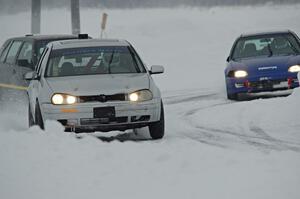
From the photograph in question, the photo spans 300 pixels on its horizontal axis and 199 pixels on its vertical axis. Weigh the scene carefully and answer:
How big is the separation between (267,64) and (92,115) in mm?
6090

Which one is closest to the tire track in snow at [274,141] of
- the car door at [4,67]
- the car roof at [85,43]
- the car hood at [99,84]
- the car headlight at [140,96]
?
the car headlight at [140,96]

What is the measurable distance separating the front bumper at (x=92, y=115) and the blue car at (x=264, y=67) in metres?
5.32

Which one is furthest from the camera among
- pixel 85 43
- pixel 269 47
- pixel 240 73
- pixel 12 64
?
pixel 269 47

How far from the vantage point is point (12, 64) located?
15.7 metres

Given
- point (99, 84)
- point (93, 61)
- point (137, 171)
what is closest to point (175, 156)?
point (137, 171)

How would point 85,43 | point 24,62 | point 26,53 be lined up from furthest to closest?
point 26,53, point 24,62, point 85,43

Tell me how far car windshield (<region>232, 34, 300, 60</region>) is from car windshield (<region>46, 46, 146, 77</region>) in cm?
531

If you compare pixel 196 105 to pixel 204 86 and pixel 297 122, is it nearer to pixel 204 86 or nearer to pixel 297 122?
pixel 297 122

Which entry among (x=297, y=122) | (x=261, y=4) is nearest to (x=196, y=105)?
(x=297, y=122)

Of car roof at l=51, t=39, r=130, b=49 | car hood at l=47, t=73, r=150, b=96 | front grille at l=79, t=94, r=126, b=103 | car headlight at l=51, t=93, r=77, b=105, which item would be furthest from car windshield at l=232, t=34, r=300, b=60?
car headlight at l=51, t=93, r=77, b=105

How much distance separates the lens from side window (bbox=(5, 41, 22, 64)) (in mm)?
15997

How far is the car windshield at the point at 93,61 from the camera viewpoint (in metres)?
11.9

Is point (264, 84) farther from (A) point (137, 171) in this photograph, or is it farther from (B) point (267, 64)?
(A) point (137, 171)

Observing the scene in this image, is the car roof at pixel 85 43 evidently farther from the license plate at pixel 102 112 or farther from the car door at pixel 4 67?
the car door at pixel 4 67
